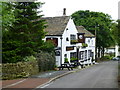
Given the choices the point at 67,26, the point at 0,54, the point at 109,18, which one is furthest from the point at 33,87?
the point at 109,18

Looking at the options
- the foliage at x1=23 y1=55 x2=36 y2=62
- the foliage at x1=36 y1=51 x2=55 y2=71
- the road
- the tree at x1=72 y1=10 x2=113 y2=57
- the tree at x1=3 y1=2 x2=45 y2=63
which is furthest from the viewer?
the tree at x1=72 y1=10 x2=113 y2=57

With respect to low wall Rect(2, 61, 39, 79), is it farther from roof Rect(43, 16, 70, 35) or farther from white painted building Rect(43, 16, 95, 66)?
roof Rect(43, 16, 70, 35)

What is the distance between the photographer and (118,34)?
1941 cm

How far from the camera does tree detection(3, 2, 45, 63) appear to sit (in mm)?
23569

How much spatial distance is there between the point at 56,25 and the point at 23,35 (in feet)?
48.8

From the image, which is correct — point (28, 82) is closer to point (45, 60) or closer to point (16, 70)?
point (16, 70)

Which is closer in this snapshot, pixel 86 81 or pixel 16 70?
pixel 86 81

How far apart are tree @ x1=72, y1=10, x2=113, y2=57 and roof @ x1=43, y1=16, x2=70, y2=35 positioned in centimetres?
1971

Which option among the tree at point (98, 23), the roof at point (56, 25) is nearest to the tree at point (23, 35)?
the roof at point (56, 25)

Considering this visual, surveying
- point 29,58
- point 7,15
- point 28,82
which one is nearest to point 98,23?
point 29,58

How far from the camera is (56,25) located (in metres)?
39.2

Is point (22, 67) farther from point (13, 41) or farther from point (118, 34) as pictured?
point (118, 34)

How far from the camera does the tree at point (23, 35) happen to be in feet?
77.3

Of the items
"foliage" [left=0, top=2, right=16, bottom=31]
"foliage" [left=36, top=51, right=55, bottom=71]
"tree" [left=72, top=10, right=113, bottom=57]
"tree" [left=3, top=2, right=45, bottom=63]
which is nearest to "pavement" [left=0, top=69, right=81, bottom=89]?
"tree" [left=3, top=2, right=45, bottom=63]
